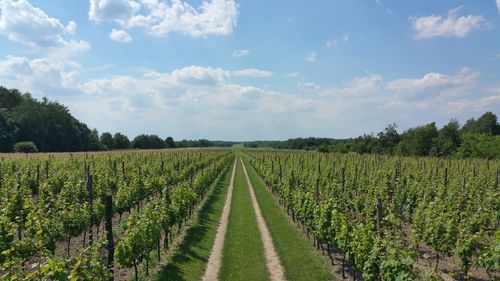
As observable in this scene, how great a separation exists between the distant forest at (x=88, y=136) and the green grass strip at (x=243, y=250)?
45.5m

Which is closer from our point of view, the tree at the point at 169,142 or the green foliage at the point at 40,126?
the green foliage at the point at 40,126

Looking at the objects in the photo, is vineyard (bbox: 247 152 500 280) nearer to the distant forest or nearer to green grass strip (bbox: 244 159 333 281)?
green grass strip (bbox: 244 159 333 281)

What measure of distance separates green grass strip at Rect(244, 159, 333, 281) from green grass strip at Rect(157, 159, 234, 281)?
2.60 metres

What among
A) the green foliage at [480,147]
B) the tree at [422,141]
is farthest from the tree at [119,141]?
the green foliage at [480,147]

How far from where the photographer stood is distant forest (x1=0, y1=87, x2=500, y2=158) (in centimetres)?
5900

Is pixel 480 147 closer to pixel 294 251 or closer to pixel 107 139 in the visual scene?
pixel 294 251

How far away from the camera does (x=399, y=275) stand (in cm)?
708

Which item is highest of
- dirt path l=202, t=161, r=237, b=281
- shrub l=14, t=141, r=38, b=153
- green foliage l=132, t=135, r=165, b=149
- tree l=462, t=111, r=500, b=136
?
tree l=462, t=111, r=500, b=136

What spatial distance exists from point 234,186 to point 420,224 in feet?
66.1

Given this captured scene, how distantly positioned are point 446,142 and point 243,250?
190 ft

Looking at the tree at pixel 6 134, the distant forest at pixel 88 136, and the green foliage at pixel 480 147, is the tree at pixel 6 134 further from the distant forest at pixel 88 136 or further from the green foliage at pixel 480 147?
the green foliage at pixel 480 147

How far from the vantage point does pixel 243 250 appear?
43.9ft

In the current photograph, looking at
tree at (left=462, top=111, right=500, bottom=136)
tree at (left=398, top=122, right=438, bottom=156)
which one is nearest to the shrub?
tree at (left=398, top=122, right=438, bottom=156)

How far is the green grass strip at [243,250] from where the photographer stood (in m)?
11.2
